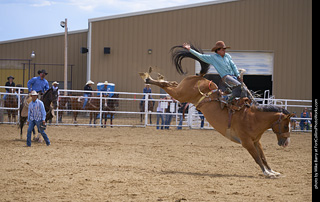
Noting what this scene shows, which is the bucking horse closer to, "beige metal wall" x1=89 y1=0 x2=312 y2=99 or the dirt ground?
the dirt ground

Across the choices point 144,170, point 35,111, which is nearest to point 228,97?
point 144,170

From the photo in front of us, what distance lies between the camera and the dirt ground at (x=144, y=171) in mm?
5188

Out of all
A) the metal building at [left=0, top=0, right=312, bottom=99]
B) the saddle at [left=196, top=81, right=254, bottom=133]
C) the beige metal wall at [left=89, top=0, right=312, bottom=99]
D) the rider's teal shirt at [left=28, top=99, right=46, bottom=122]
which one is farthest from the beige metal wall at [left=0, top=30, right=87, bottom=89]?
the saddle at [left=196, top=81, right=254, bottom=133]

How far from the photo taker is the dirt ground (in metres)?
5.19

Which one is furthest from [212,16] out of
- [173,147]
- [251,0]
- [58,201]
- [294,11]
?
[58,201]

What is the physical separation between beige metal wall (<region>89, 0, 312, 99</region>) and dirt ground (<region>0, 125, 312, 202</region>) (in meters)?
10.3

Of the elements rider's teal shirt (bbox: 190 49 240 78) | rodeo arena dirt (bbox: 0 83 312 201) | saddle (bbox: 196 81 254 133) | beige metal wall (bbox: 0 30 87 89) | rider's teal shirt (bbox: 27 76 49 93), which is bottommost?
rodeo arena dirt (bbox: 0 83 312 201)

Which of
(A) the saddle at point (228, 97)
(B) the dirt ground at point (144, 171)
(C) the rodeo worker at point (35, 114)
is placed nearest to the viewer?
(B) the dirt ground at point (144, 171)

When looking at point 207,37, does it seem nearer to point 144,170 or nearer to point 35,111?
point 35,111

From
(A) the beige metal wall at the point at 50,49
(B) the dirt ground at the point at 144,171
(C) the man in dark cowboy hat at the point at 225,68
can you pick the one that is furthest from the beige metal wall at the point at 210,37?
(C) the man in dark cowboy hat at the point at 225,68

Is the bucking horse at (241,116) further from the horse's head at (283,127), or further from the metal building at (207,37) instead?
the metal building at (207,37)

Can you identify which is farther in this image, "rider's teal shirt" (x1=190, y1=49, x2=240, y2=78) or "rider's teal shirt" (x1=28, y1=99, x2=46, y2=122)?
"rider's teal shirt" (x1=28, y1=99, x2=46, y2=122)

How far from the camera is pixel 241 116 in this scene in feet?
23.3

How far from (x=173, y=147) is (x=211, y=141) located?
223 cm
